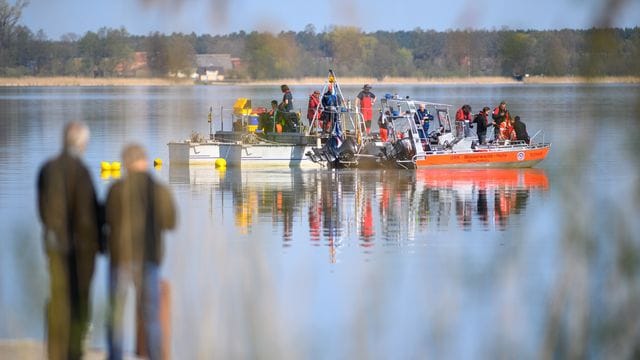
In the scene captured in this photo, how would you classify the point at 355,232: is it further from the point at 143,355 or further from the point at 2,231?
the point at 143,355

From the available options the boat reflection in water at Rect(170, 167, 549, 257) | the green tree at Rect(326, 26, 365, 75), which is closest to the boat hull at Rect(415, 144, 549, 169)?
the boat reflection in water at Rect(170, 167, 549, 257)

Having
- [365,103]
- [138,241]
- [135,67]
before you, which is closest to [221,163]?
[365,103]

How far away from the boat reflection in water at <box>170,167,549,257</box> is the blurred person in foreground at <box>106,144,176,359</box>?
969 cm

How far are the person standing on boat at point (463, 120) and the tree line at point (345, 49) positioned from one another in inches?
1047

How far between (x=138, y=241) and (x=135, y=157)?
114 cm

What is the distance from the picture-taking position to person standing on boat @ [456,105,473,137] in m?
32.6

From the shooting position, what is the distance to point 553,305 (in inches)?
265

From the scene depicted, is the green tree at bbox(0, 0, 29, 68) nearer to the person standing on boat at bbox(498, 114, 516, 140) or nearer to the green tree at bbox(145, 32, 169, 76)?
the green tree at bbox(145, 32, 169, 76)

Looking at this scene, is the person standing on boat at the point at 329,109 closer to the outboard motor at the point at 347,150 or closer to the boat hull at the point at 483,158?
the outboard motor at the point at 347,150

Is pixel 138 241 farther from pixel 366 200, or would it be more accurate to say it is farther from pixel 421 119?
pixel 421 119

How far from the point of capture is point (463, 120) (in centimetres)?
3281

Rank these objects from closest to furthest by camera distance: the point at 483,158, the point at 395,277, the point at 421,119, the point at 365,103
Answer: the point at 395,277, the point at 421,119, the point at 483,158, the point at 365,103

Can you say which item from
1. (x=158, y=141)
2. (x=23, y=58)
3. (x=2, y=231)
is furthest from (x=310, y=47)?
(x=158, y=141)

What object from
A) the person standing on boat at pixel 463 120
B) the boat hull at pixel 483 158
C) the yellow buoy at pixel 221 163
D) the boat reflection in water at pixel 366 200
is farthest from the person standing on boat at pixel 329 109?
the person standing on boat at pixel 463 120
